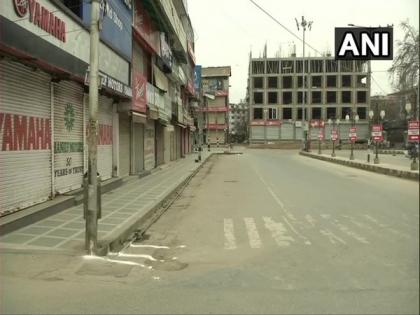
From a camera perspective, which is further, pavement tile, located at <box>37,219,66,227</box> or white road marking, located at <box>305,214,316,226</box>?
white road marking, located at <box>305,214,316,226</box>

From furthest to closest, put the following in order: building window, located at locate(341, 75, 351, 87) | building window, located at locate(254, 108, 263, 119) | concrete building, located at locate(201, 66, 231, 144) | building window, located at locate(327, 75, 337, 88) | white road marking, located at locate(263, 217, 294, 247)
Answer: building window, located at locate(254, 108, 263, 119)
concrete building, located at locate(201, 66, 231, 144)
white road marking, located at locate(263, 217, 294, 247)
building window, located at locate(327, 75, 337, 88)
building window, located at locate(341, 75, 351, 87)

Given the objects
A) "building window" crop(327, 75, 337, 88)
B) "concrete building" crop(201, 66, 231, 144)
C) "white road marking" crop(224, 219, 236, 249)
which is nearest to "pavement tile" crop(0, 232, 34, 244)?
"white road marking" crop(224, 219, 236, 249)

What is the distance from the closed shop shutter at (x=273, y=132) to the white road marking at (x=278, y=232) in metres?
77.2

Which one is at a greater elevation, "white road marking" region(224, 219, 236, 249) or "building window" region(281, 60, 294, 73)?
"building window" region(281, 60, 294, 73)

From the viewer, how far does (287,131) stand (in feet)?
283

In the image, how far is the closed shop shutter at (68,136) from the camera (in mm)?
13047

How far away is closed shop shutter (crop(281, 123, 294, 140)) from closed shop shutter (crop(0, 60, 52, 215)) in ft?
236

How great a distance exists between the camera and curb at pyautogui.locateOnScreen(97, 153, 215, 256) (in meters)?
8.49

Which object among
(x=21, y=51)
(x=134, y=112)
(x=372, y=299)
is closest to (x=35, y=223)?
(x=21, y=51)

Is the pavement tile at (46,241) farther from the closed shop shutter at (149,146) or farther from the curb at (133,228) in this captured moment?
the closed shop shutter at (149,146)

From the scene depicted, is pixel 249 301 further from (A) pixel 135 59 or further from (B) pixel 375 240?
(A) pixel 135 59

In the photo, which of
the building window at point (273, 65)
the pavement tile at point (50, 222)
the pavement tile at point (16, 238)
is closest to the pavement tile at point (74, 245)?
the pavement tile at point (16, 238)

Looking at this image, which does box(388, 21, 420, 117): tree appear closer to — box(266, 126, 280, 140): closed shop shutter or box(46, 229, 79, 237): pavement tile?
box(46, 229, 79, 237): pavement tile

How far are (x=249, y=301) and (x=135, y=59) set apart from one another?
62.9 ft
